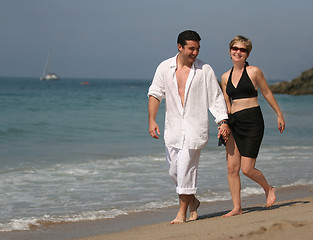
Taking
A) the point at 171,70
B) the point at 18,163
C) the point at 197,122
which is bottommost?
the point at 18,163

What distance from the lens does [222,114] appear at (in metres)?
4.55

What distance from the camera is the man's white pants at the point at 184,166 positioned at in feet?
14.8

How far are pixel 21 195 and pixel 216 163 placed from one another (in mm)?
3758

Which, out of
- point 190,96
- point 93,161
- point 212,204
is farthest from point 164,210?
point 93,161

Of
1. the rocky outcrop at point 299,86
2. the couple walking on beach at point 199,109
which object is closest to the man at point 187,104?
the couple walking on beach at point 199,109

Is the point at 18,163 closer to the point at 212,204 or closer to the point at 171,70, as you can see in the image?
the point at 212,204

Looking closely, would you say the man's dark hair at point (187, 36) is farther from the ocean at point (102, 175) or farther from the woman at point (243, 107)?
the ocean at point (102, 175)

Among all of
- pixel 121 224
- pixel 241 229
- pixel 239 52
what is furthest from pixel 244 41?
pixel 121 224

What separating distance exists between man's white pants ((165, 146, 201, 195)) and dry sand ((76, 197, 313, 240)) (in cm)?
32

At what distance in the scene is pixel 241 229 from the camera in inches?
149

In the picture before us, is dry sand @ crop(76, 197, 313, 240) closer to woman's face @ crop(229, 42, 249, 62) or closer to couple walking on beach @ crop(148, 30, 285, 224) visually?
couple walking on beach @ crop(148, 30, 285, 224)

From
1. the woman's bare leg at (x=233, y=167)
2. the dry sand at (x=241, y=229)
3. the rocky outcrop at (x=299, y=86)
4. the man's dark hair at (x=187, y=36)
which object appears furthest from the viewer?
the rocky outcrop at (x=299, y=86)

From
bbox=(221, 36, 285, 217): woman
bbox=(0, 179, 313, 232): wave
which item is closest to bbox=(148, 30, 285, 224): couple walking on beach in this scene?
bbox=(221, 36, 285, 217): woman

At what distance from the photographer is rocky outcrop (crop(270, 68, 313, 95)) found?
171 feet
